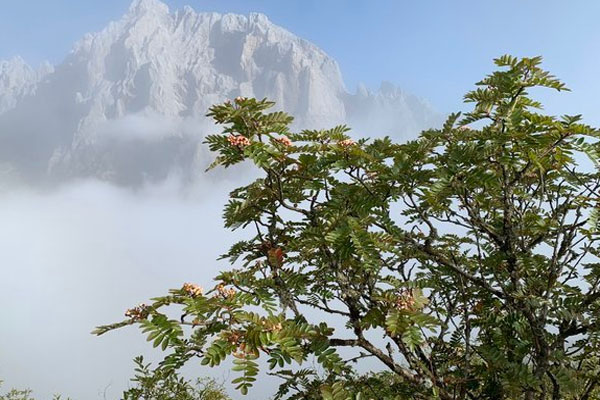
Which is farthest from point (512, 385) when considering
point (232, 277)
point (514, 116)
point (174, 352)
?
point (174, 352)

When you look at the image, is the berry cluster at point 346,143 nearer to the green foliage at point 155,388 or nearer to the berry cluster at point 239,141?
the berry cluster at point 239,141

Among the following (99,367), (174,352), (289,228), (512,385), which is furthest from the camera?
(99,367)

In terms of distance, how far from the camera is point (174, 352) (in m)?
2.23

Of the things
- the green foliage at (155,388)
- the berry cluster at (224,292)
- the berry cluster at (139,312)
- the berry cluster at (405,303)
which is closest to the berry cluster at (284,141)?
the berry cluster at (224,292)

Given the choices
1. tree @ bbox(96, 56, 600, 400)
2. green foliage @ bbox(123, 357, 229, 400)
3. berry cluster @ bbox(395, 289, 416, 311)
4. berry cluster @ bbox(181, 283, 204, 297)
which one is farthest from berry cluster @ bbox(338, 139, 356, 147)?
green foliage @ bbox(123, 357, 229, 400)

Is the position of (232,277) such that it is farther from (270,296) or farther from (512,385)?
(512,385)

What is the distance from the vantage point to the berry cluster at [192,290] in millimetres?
2488

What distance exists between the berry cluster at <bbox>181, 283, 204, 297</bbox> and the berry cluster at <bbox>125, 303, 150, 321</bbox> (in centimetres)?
26

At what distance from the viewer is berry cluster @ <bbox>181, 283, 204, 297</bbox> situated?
8.16 feet

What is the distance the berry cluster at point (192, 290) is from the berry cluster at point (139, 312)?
262mm

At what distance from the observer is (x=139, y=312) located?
2.26m

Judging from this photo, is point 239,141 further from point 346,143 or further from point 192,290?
point 192,290

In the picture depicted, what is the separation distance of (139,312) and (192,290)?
34 centimetres

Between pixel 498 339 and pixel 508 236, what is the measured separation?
3.25 feet
